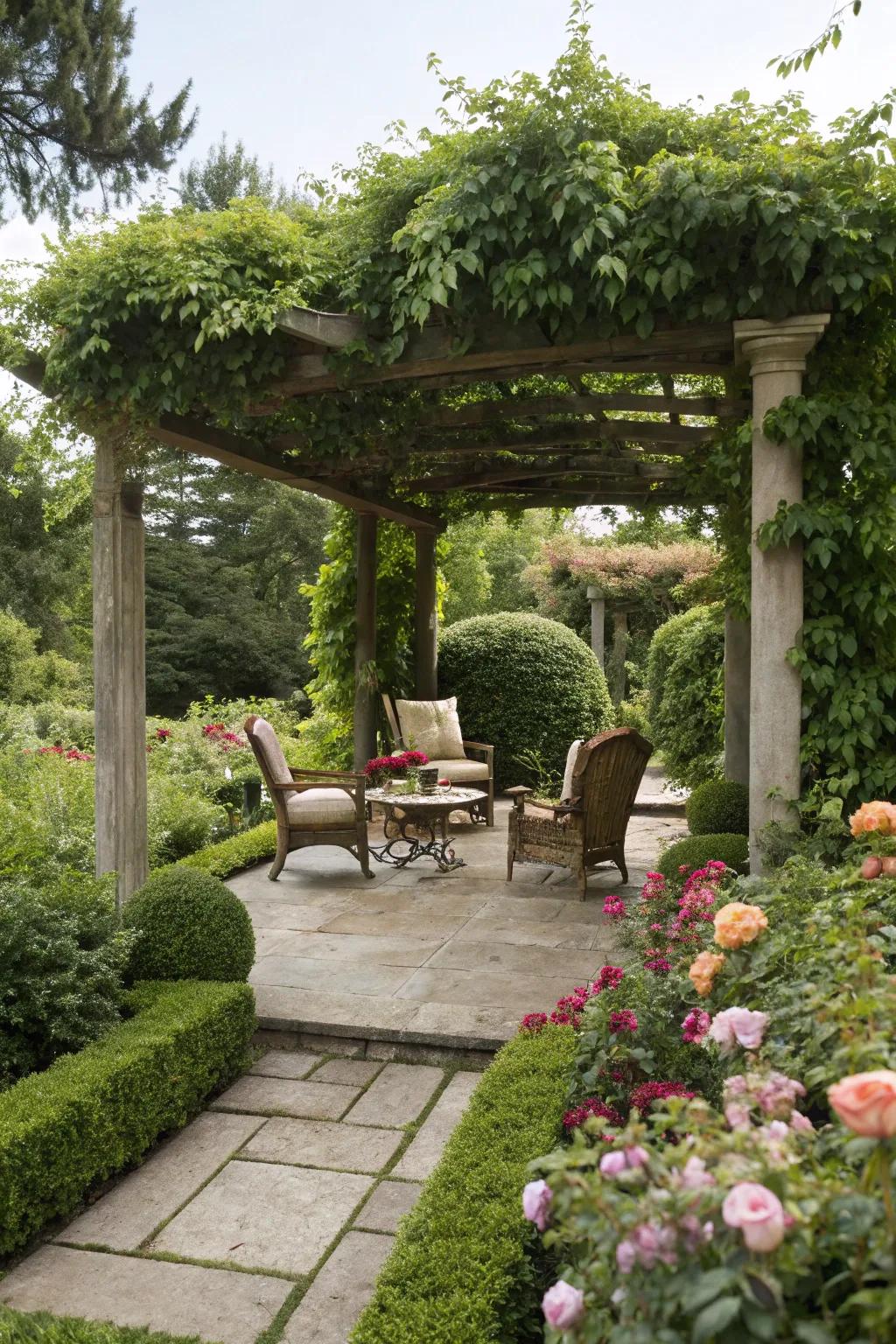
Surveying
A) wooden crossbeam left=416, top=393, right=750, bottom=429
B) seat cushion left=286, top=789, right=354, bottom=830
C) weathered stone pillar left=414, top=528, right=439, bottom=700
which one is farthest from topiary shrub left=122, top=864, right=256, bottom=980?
weathered stone pillar left=414, top=528, right=439, bottom=700

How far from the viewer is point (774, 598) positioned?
3.80m

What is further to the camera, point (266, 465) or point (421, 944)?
point (266, 465)

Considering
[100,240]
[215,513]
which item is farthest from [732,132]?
[215,513]

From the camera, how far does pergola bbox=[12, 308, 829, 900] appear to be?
12.4 ft

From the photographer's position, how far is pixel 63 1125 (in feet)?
8.32

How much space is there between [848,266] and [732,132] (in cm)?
67

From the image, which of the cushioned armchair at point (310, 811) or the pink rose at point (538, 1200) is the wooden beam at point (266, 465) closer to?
the cushioned armchair at point (310, 811)

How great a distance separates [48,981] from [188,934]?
22.6 inches

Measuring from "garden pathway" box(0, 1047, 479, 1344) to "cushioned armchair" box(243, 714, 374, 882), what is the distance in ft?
7.91

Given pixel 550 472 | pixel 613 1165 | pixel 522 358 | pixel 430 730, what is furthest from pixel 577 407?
pixel 613 1165

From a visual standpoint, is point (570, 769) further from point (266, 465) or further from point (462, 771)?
point (266, 465)

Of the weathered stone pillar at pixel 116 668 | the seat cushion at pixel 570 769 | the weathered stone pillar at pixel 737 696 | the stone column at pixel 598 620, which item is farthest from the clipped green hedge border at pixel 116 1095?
the stone column at pixel 598 620

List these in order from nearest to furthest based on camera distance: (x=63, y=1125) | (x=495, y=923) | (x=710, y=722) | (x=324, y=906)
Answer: (x=63, y=1125) < (x=495, y=923) < (x=324, y=906) < (x=710, y=722)

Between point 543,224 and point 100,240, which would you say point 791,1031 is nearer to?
point 543,224
